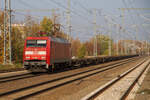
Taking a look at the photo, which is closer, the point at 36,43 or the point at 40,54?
the point at 40,54

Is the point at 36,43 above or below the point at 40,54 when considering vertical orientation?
above

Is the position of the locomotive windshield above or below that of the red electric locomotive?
above

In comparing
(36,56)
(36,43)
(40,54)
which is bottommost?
(36,56)

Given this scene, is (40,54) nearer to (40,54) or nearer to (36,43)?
(40,54)

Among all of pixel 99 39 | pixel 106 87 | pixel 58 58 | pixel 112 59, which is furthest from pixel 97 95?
pixel 99 39

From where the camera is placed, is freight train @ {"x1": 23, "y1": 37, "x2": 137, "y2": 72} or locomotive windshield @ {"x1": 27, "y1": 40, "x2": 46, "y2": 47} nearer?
freight train @ {"x1": 23, "y1": 37, "x2": 137, "y2": 72}

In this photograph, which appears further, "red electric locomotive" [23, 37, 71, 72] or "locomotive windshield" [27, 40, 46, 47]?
"locomotive windshield" [27, 40, 46, 47]

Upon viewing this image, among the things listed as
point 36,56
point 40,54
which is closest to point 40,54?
point 40,54

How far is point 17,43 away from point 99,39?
6325cm

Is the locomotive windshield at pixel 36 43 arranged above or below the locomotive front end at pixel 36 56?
above

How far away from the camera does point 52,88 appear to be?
1125 centimetres

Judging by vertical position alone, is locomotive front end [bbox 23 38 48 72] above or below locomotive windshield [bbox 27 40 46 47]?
below

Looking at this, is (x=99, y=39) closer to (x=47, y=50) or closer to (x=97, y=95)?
(x=47, y=50)

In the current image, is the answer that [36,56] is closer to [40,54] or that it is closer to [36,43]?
[40,54]
